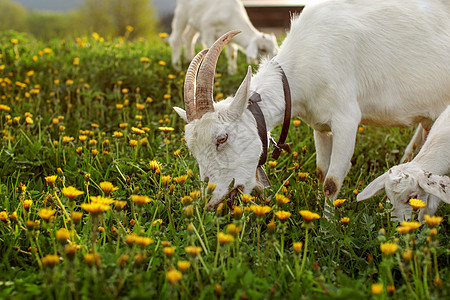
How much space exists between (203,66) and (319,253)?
124 centimetres

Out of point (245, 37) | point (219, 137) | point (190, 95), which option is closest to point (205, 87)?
point (190, 95)

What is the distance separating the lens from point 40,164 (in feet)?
12.5

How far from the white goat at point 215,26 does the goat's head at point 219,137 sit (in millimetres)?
4351

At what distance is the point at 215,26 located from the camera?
764cm

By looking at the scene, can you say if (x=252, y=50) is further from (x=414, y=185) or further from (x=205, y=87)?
(x=414, y=185)

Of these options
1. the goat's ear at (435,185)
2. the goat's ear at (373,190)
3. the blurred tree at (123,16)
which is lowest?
the blurred tree at (123,16)

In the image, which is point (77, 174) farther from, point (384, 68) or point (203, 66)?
point (384, 68)

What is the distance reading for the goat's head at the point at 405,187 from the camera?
111 inches

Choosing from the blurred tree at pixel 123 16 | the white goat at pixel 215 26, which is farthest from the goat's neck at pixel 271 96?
the blurred tree at pixel 123 16

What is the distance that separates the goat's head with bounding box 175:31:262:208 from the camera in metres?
2.89

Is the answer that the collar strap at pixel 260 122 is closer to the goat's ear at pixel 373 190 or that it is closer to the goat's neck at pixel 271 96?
the goat's neck at pixel 271 96

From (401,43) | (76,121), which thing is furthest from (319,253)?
(76,121)

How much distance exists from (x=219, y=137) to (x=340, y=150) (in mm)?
942

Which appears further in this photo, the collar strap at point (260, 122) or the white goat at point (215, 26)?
the white goat at point (215, 26)
